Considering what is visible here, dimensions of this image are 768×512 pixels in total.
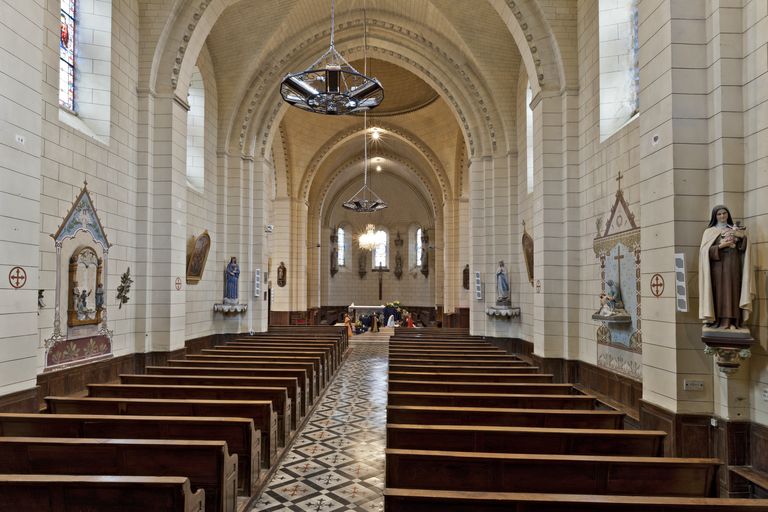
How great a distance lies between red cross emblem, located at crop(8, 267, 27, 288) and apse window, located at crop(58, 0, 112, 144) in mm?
3523

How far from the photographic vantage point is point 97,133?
852 cm

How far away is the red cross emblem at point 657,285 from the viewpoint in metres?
5.40

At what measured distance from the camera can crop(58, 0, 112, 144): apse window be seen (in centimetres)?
850

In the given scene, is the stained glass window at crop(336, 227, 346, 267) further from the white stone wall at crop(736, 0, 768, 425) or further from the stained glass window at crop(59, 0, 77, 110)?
the white stone wall at crop(736, 0, 768, 425)

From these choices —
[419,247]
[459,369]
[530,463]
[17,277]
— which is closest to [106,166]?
[17,277]

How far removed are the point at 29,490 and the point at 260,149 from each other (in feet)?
41.1

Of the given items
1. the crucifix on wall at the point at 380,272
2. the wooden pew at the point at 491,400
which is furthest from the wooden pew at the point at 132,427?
the crucifix on wall at the point at 380,272

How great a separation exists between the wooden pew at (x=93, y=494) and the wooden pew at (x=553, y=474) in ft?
5.12

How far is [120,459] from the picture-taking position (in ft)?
13.5

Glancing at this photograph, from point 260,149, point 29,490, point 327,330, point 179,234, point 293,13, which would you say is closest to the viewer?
point 29,490

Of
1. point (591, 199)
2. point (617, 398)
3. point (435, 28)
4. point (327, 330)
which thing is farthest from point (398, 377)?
point (435, 28)

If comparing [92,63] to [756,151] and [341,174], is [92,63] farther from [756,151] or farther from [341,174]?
[341,174]

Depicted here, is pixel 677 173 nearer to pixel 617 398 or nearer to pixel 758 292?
pixel 758 292

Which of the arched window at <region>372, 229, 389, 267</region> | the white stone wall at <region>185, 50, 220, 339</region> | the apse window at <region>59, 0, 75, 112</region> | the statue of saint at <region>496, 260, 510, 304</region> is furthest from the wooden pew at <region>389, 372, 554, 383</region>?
the arched window at <region>372, 229, 389, 267</region>
